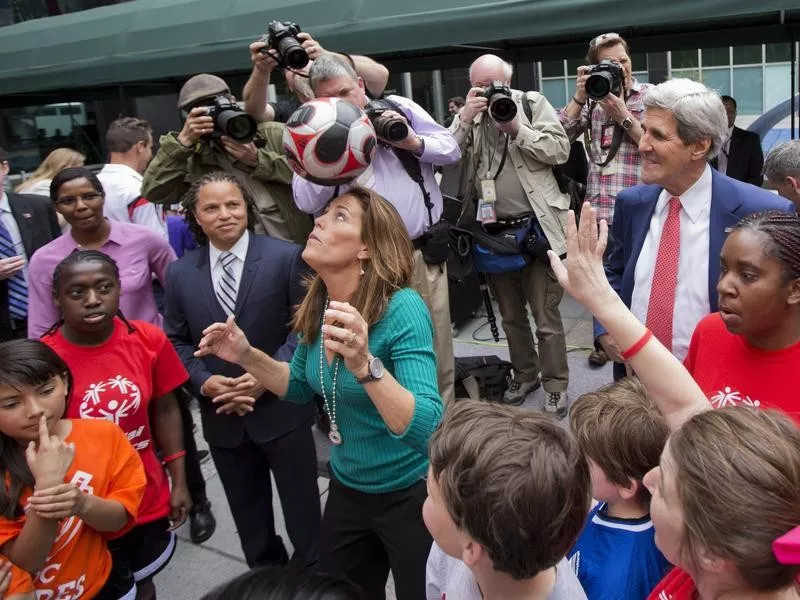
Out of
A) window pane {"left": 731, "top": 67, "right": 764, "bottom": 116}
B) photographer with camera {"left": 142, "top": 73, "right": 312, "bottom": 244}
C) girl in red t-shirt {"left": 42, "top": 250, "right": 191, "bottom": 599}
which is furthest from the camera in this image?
window pane {"left": 731, "top": 67, "right": 764, "bottom": 116}

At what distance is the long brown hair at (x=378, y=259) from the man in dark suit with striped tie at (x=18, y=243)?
2.17m

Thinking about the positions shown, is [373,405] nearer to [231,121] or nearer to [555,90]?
[231,121]

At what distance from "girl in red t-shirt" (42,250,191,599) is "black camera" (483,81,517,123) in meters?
2.01

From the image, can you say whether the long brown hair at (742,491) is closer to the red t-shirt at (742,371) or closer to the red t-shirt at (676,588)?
the red t-shirt at (676,588)

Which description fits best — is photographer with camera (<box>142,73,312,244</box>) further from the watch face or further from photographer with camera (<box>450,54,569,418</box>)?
the watch face

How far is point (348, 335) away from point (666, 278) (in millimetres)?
1249

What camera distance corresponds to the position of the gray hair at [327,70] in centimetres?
296

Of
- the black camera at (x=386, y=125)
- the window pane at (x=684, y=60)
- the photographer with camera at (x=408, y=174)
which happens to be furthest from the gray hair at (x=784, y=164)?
the window pane at (x=684, y=60)

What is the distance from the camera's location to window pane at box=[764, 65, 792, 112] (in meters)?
6.01

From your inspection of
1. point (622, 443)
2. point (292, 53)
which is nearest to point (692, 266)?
point (622, 443)

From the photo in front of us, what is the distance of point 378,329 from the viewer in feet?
6.45

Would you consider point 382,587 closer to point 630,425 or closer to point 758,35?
point 630,425

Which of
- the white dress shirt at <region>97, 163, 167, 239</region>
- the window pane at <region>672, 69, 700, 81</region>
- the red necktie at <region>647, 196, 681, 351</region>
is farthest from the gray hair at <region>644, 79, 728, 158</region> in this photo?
the window pane at <region>672, 69, 700, 81</region>

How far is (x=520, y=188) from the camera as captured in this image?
3.96 m
